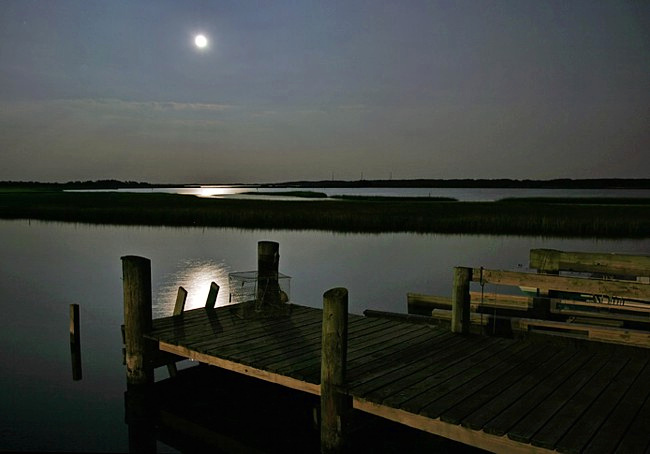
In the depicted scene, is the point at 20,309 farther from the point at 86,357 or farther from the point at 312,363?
the point at 312,363

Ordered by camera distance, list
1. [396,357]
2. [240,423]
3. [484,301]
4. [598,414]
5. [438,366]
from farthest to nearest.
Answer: [484,301] → [240,423] → [396,357] → [438,366] → [598,414]

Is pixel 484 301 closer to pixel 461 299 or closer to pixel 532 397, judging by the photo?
pixel 461 299

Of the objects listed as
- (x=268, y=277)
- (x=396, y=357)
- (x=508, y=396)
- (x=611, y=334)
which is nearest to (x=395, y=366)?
(x=396, y=357)

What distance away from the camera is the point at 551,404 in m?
5.62

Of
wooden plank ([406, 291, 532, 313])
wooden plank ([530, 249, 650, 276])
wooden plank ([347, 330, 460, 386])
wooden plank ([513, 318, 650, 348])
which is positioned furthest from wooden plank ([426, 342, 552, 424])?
wooden plank ([530, 249, 650, 276])

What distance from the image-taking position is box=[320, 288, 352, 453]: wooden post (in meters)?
6.07

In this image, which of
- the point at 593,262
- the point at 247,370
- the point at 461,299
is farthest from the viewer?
the point at 593,262

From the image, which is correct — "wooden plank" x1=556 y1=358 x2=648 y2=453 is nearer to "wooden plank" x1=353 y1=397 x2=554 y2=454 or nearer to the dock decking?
the dock decking

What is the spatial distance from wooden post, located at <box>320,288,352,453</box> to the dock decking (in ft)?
0.61

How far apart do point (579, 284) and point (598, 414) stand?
8.26ft

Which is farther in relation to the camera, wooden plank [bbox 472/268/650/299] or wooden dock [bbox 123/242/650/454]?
wooden plank [bbox 472/268/650/299]

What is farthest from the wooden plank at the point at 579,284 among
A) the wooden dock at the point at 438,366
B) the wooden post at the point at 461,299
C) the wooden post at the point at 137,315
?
the wooden post at the point at 137,315

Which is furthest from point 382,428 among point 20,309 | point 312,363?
point 20,309

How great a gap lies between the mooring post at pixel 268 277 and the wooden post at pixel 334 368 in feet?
13.0
